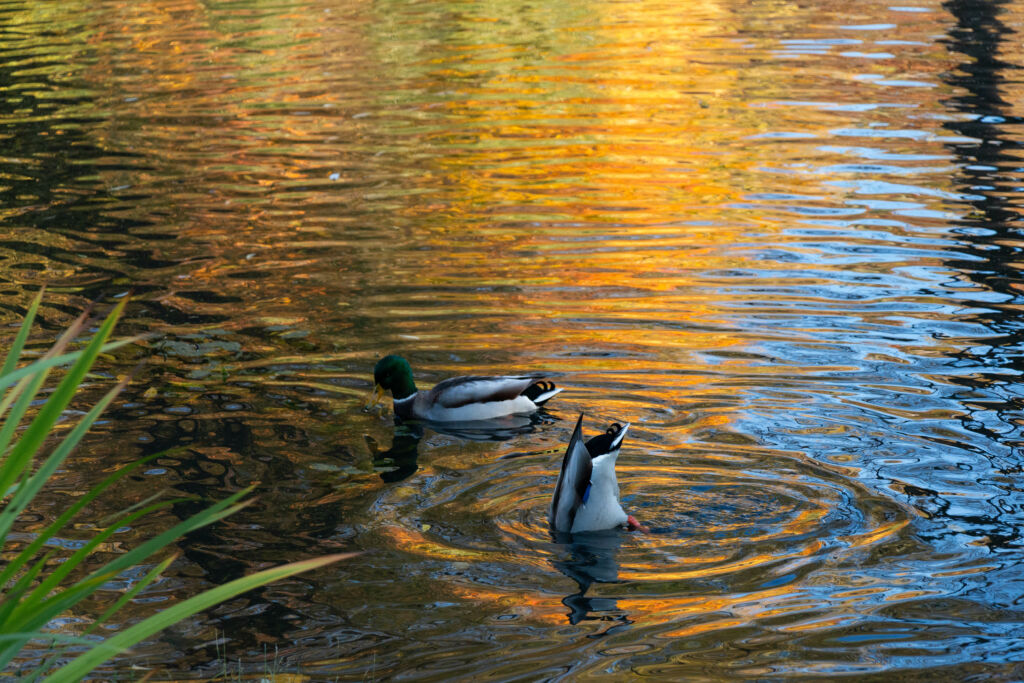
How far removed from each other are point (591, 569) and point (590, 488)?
42cm

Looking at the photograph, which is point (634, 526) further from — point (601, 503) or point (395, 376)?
point (395, 376)

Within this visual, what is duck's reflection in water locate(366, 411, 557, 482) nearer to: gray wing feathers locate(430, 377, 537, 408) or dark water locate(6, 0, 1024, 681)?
dark water locate(6, 0, 1024, 681)

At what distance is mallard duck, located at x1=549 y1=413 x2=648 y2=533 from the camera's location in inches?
241

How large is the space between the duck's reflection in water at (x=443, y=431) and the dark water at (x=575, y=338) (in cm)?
6

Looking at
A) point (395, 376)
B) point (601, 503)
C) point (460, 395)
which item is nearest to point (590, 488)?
point (601, 503)

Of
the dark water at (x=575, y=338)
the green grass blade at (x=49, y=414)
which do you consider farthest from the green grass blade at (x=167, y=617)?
the dark water at (x=575, y=338)

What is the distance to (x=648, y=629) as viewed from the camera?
17.8 ft

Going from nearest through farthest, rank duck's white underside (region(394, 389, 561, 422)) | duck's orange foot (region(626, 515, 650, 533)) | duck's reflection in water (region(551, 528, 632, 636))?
duck's reflection in water (region(551, 528, 632, 636)), duck's orange foot (region(626, 515, 650, 533)), duck's white underside (region(394, 389, 561, 422))

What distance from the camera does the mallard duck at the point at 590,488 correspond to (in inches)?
241

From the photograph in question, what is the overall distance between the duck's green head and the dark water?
284 millimetres

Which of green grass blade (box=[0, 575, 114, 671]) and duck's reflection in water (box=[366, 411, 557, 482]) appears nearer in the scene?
green grass blade (box=[0, 575, 114, 671])

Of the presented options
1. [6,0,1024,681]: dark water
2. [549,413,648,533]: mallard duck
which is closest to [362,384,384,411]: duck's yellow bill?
[6,0,1024,681]: dark water

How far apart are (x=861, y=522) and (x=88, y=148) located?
13998 millimetres

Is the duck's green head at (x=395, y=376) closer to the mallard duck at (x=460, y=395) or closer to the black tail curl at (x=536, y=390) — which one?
the mallard duck at (x=460, y=395)
